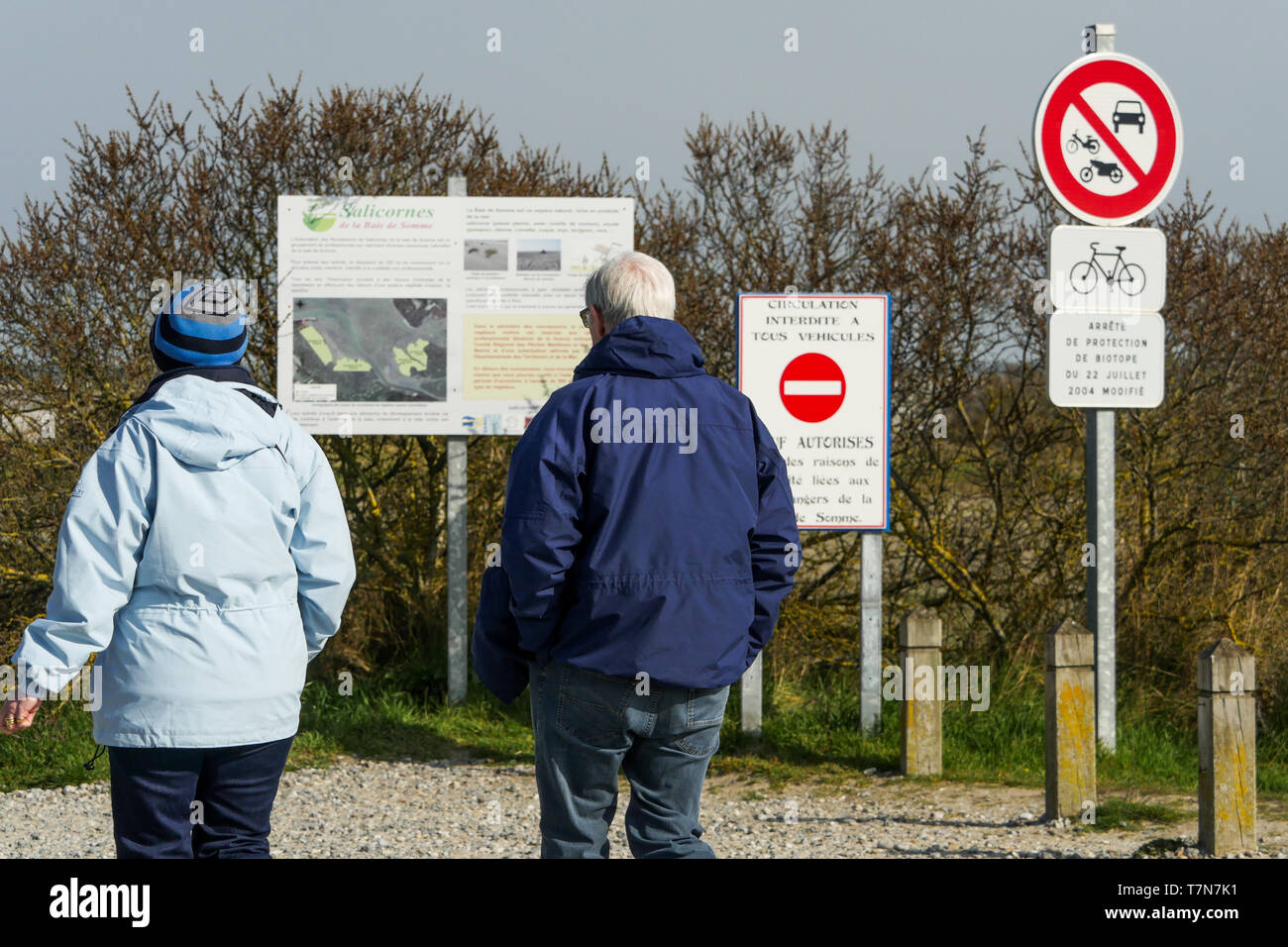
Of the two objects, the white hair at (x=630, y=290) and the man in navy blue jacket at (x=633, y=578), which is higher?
the white hair at (x=630, y=290)

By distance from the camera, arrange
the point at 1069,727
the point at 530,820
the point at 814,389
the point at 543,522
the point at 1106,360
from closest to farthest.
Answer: the point at 543,522 → the point at 1069,727 → the point at 530,820 → the point at 1106,360 → the point at 814,389

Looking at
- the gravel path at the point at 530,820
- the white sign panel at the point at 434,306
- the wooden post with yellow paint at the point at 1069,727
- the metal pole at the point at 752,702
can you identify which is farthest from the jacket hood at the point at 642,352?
the white sign panel at the point at 434,306

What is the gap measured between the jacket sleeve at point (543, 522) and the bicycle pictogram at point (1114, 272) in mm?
4340

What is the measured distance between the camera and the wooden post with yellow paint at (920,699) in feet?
21.0

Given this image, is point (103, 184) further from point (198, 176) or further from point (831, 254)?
point (831, 254)

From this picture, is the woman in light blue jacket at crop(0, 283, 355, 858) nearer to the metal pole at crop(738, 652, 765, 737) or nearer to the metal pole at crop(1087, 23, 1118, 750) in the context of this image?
the metal pole at crop(738, 652, 765, 737)

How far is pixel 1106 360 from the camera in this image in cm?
650

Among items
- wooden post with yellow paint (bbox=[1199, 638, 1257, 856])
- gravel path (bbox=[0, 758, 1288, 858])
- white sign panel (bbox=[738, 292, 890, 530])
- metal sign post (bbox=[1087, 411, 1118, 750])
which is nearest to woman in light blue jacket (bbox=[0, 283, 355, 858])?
gravel path (bbox=[0, 758, 1288, 858])

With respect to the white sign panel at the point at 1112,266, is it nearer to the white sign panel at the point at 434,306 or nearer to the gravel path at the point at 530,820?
the gravel path at the point at 530,820

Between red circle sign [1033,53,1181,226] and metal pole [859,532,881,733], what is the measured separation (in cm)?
208

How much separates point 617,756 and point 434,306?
5.32 metres

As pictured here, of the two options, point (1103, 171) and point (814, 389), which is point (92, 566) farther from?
point (1103, 171)

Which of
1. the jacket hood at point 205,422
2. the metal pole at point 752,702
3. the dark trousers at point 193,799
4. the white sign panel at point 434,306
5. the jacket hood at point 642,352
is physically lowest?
the metal pole at point 752,702

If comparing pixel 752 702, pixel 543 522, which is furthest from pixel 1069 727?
pixel 543 522
